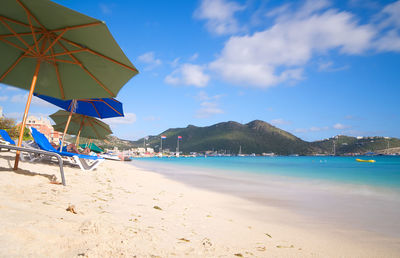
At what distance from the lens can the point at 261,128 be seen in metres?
148

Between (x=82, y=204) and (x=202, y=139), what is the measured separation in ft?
461

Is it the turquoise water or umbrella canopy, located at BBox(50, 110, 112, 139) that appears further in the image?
the turquoise water

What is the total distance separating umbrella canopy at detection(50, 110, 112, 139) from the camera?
1109cm

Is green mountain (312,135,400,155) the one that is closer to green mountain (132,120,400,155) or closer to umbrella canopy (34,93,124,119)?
green mountain (132,120,400,155)

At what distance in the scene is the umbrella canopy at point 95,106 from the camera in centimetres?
874

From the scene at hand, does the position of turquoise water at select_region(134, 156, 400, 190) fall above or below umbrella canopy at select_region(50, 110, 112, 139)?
below

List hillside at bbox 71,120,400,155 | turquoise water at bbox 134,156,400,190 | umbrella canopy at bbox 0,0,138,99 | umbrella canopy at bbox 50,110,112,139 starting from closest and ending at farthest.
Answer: umbrella canopy at bbox 0,0,138,99 → umbrella canopy at bbox 50,110,112,139 → turquoise water at bbox 134,156,400,190 → hillside at bbox 71,120,400,155

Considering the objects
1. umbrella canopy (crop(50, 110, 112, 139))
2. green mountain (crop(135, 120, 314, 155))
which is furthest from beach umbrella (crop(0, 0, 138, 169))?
green mountain (crop(135, 120, 314, 155))

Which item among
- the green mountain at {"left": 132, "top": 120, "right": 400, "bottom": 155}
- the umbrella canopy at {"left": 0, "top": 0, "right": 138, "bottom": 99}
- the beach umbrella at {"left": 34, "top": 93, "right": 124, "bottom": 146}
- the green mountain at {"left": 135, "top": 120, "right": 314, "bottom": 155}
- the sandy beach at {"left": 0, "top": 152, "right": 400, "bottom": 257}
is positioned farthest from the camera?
the green mountain at {"left": 135, "top": 120, "right": 314, "bottom": 155}

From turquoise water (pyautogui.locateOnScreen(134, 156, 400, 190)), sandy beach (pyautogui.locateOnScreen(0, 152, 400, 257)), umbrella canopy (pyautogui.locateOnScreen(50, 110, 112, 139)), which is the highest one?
umbrella canopy (pyautogui.locateOnScreen(50, 110, 112, 139))

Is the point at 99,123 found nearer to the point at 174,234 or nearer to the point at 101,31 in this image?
the point at 101,31

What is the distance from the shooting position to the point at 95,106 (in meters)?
9.17

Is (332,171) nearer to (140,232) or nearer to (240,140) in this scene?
(140,232)

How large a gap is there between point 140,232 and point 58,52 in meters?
4.26
